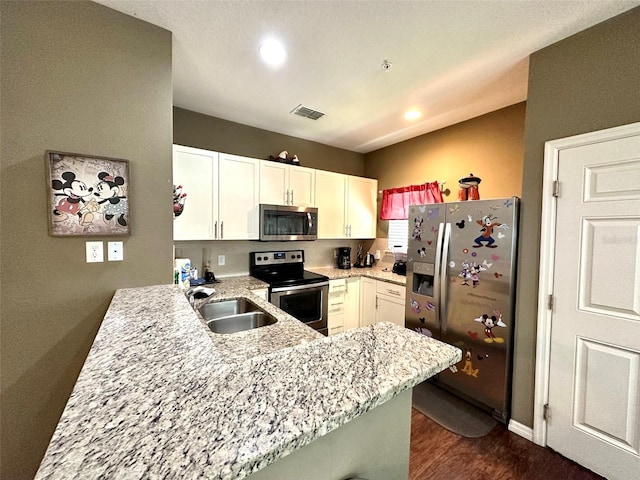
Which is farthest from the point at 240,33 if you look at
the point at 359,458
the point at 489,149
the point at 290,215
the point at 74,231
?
the point at 489,149

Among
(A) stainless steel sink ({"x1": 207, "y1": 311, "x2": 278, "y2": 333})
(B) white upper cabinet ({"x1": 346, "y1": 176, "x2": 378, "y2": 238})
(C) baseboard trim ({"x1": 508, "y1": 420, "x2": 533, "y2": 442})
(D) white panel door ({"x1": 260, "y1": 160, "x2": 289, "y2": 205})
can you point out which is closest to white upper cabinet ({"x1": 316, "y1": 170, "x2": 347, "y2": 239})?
(B) white upper cabinet ({"x1": 346, "y1": 176, "x2": 378, "y2": 238})

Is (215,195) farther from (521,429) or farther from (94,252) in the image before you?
(521,429)

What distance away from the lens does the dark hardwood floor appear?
1547 millimetres

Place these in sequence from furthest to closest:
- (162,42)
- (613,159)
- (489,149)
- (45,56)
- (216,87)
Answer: (489,149) < (216,87) < (162,42) < (613,159) < (45,56)

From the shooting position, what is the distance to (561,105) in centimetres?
166

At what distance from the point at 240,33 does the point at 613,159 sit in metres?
2.37

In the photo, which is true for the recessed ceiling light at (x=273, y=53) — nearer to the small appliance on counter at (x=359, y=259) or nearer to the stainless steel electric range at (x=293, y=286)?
the stainless steel electric range at (x=293, y=286)

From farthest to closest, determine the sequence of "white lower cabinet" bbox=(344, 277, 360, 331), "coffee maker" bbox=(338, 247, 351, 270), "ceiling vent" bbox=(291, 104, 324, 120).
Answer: "coffee maker" bbox=(338, 247, 351, 270)
"white lower cabinet" bbox=(344, 277, 360, 331)
"ceiling vent" bbox=(291, 104, 324, 120)

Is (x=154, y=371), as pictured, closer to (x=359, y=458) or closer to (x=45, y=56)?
(x=359, y=458)

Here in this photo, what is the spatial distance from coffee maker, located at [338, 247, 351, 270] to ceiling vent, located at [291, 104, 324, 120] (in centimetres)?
189

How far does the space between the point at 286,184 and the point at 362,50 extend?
62.4 inches

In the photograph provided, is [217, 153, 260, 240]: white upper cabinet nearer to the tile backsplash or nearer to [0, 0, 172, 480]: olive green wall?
the tile backsplash

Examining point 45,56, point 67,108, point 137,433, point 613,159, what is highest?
point 45,56

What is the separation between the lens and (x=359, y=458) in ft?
2.27
